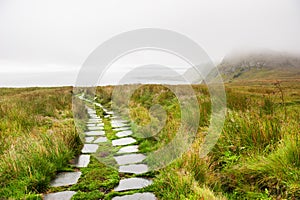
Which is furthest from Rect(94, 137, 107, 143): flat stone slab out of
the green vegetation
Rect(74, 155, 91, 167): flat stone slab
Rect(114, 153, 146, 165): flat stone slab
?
Rect(114, 153, 146, 165): flat stone slab

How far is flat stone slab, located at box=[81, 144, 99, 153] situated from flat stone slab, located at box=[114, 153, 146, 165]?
2.18ft

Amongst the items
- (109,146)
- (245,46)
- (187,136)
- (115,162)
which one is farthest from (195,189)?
(245,46)

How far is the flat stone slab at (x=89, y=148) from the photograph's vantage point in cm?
502

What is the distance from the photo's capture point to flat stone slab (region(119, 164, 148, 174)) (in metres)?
3.99

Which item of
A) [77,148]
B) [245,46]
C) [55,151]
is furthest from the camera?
[245,46]

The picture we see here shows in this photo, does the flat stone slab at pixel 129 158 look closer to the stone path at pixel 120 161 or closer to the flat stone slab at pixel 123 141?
the stone path at pixel 120 161

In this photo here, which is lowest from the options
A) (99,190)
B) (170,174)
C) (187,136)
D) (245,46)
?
(99,190)

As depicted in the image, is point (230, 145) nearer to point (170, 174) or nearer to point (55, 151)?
point (170, 174)

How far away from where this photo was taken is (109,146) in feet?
17.5

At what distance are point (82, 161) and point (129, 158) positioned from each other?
0.81m

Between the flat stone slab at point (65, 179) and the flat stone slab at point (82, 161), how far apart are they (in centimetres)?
37

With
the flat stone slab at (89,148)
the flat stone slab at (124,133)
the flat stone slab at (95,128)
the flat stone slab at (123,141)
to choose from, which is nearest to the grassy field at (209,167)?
the flat stone slab at (89,148)

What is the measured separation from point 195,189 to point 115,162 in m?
1.97

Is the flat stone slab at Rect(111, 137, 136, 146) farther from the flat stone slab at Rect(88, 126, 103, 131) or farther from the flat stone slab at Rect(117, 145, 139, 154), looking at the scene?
the flat stone slab at Rect(88, 126, 103, 131)
